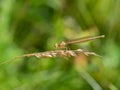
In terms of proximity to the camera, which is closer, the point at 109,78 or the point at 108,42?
the point at 109,78

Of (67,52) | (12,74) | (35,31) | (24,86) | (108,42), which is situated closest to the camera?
(67,52)

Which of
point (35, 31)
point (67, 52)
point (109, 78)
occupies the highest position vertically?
point (67, 52)

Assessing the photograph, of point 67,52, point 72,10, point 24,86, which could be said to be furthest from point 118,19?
point 67,52

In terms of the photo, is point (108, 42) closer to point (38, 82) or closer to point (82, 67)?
point (82, 67)

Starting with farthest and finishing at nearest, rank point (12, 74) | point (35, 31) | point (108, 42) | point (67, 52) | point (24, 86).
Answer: point (35, 31) < point (108, 42) < point (12, 74) < point (24, 86) < point (67, 52)

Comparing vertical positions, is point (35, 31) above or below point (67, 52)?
below

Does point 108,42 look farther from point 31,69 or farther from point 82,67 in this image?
point 31,69
